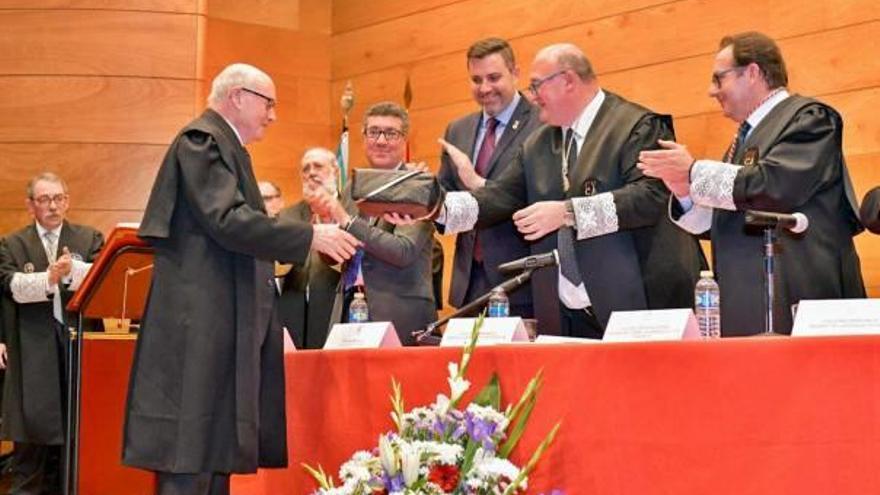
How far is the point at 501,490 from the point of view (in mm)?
2652

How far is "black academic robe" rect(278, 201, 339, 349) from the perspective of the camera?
5.17 m

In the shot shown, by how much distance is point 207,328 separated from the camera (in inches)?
142

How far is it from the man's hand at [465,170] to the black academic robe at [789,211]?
1080 millimetres

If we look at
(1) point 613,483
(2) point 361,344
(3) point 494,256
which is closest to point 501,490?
(1) point 613,483

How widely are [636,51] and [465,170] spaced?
6.60ft

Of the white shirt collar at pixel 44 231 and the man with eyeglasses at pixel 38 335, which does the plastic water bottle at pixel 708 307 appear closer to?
the man with eyeglasses at pixel 38 335

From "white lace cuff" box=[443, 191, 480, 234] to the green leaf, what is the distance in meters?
1.20

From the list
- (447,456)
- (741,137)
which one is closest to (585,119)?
(741,137)

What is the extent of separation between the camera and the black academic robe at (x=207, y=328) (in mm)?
3561

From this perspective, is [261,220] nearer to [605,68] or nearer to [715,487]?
[715,487]

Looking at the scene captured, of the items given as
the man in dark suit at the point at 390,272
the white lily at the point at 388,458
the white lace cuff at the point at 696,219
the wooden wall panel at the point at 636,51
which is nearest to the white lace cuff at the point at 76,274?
the wooden wall panel at the point at 636,51

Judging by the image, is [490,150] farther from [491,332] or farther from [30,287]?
[30,287]

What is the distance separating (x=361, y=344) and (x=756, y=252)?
Answer: 1085 millimetres

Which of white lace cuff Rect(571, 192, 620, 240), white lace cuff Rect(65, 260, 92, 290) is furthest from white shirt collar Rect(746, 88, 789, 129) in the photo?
white lace cuff Rect(65, 260, 92, 290)
